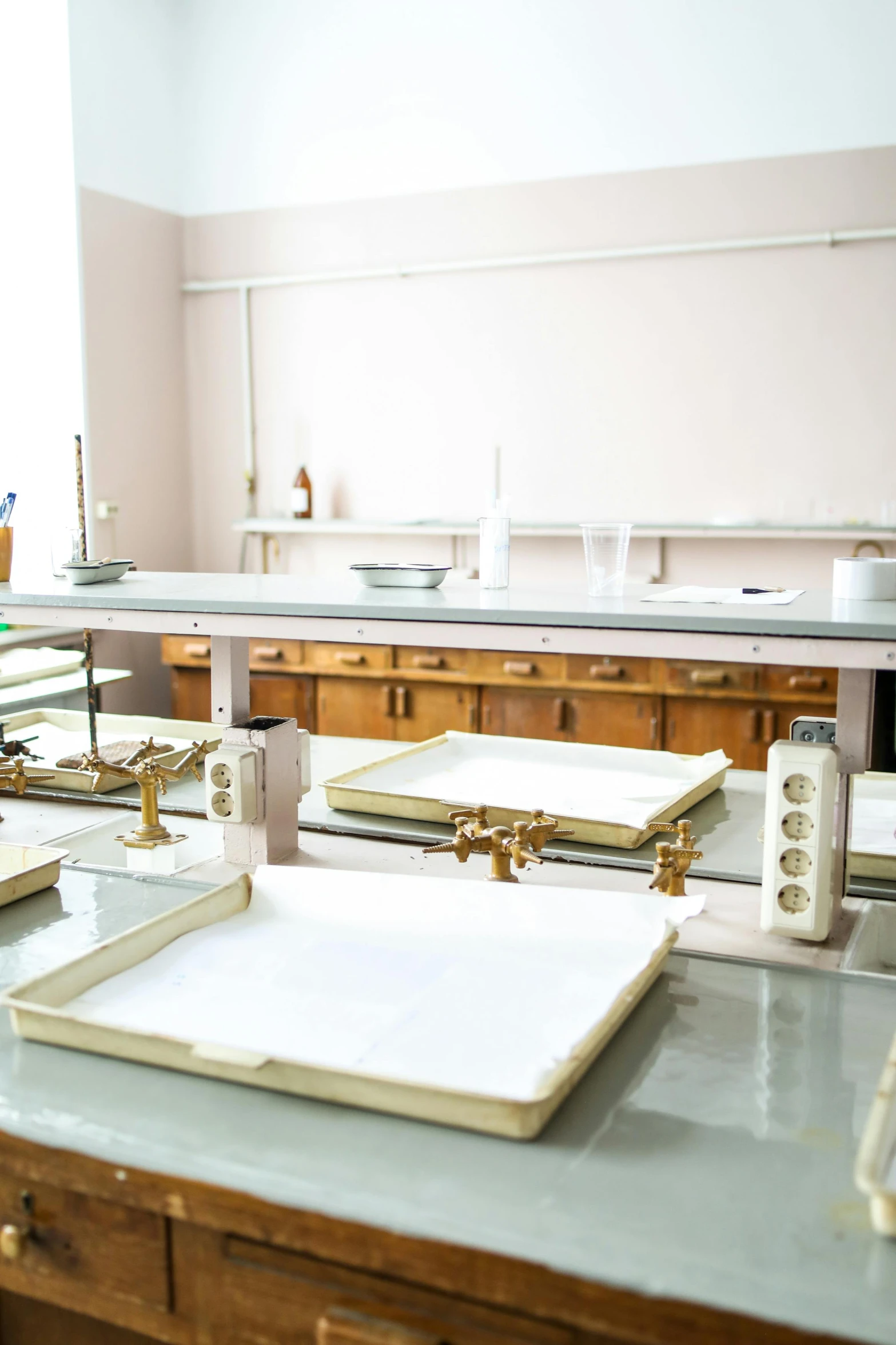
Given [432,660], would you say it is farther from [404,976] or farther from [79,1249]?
[79,1249]

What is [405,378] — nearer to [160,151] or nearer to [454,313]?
[454,313]

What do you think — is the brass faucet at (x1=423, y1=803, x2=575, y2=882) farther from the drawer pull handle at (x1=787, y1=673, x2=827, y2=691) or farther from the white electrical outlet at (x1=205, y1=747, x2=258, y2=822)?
the drawer pull handle at (x1=787, y1=673, x2=827, y2=691)

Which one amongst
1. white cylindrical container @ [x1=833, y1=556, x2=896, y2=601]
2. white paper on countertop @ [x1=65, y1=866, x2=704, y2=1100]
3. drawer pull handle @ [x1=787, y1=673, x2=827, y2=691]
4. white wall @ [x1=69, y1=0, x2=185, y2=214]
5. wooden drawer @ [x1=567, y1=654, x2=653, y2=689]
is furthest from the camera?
white wall @ [x1=69, y1=0, x2=185, y2=214]

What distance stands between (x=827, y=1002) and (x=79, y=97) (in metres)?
4.20

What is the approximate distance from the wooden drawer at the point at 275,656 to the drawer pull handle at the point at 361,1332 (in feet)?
11.4

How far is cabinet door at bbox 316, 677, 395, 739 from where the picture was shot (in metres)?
4.11

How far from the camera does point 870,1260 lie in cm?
73

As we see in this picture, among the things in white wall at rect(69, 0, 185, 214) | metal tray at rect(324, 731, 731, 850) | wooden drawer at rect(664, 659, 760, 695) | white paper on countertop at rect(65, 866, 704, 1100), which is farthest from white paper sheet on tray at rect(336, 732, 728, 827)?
white wall at rect(69, 0, 185, 214)

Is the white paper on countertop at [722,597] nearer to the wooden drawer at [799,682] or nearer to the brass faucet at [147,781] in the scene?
the brass faucet at [147,781]

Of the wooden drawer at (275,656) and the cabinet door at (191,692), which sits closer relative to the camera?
the wooden drawer at (275,656)

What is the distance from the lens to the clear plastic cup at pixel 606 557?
1435 millimetres

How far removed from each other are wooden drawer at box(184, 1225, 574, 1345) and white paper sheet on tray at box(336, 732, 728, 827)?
0.94 m

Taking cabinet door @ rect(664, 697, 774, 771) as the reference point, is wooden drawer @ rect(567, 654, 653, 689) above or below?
above

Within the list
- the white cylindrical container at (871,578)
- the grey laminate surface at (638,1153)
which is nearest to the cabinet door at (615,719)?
the white cylindrical container at (871,578)
